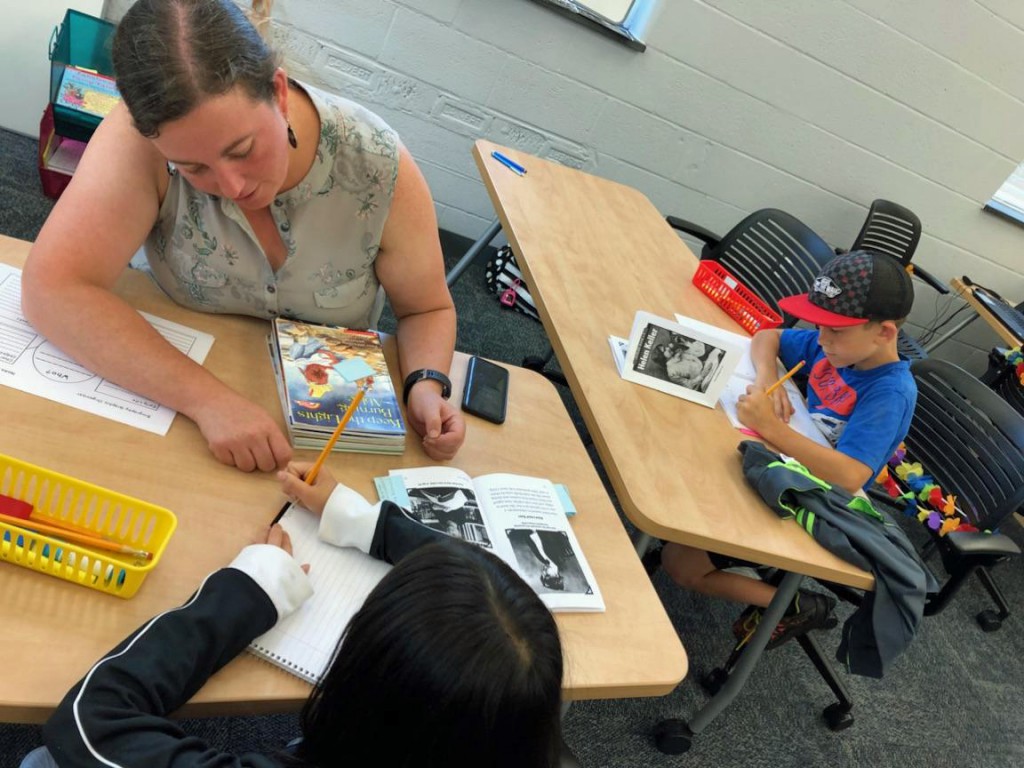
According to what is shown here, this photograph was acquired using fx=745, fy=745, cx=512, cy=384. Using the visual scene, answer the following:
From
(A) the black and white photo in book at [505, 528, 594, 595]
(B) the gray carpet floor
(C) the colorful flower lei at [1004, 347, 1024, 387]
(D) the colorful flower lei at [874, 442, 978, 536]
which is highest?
(C) the colorful flower lei at [1004, 347, 1024, 387]

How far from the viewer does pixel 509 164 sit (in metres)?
2.30

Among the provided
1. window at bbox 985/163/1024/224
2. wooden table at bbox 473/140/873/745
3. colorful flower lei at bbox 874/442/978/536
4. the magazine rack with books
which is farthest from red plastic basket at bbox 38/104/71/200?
window at bbox 985/163/1024/224

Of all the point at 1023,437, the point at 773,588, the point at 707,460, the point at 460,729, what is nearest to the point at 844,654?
Result: the point at 773,588

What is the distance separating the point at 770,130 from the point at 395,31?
165 centimetres

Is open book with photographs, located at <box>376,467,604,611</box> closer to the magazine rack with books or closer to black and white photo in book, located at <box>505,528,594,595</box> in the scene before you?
black and white photo in book, located at <box>505,528,594,595</box>

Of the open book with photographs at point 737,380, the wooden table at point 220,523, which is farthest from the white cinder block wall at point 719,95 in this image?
the wooden table at point 220,523

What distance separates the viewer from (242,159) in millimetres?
981

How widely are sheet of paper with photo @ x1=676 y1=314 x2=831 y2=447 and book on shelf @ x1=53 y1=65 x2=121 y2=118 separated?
1952mm

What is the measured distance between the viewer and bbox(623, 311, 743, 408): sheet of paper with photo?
61.6 inches

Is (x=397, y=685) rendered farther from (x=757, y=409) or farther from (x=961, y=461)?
(x=961, y=461)

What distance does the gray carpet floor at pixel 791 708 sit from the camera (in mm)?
1756

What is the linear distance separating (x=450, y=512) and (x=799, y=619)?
3.67ft

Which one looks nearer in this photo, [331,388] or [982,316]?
[331,388]

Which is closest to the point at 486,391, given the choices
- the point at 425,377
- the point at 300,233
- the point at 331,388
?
the point at 425,377
